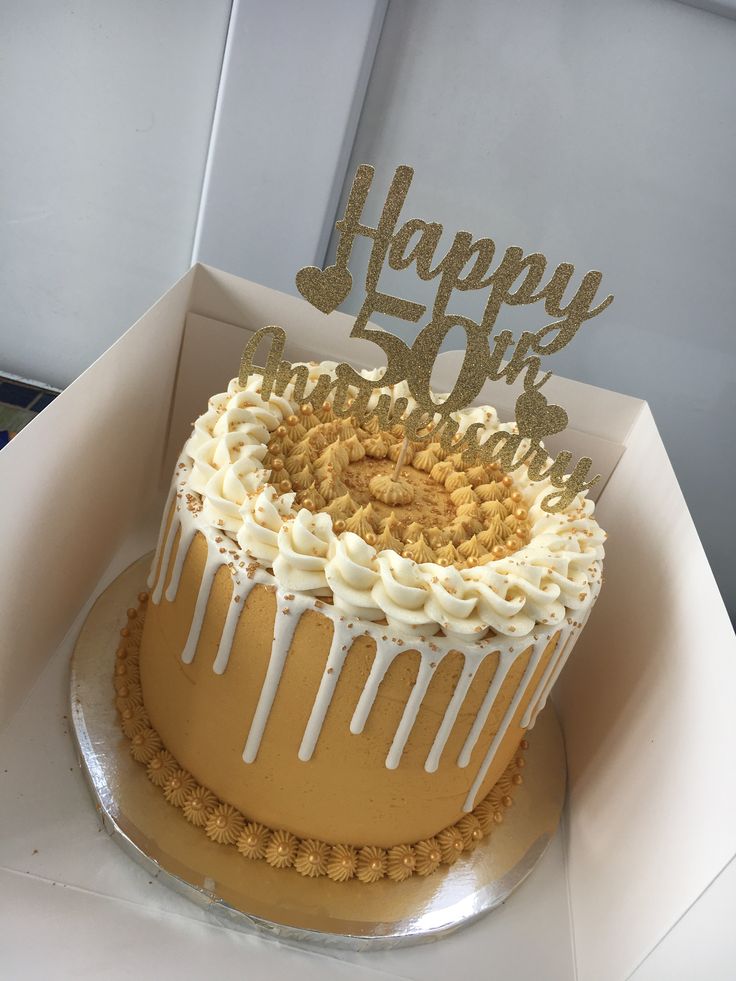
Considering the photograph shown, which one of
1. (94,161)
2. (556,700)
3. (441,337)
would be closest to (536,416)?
(441,337)

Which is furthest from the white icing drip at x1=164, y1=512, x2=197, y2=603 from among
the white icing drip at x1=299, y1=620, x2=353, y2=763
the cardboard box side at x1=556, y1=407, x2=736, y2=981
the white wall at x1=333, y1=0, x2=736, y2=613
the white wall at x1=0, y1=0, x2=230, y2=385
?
the white wall at x1=0, y1=0, x2=230, y2=385

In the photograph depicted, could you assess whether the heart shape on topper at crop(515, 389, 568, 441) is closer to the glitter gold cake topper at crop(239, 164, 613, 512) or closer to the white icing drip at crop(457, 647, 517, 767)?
the glitter gold cake topper at crop(239, 164, 613, 512)

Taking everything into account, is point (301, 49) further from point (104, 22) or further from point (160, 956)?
point (160, 956)

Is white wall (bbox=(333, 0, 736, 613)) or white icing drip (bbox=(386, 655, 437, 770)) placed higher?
white wall (bbox=(333, 0, 736, 613))

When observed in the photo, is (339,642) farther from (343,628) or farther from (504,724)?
(504,724)

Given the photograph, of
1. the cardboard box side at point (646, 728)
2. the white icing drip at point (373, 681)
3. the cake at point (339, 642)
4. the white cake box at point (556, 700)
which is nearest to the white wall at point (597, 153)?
the cardboard box side at point (646, 728)

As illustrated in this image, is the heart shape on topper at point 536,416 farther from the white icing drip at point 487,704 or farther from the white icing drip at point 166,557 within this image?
the white icing drip at point 166,557
